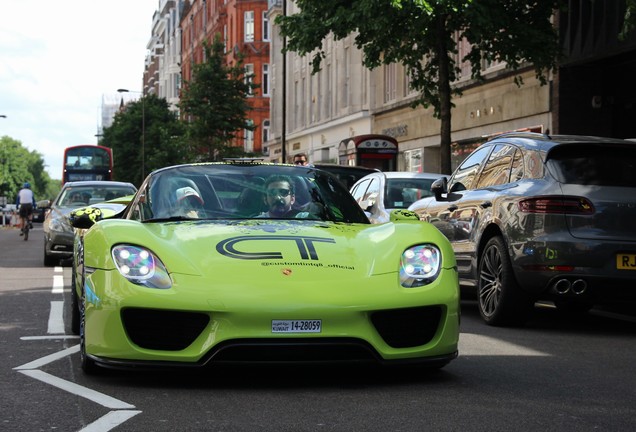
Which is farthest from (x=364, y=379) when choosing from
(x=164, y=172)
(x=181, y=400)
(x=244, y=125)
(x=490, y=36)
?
(x=244, y=125)

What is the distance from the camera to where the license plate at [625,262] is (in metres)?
10.0

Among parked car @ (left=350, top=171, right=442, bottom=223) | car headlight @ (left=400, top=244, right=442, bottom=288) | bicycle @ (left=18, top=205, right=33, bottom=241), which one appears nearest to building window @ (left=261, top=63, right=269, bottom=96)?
bicycle @ (left=18, top=205, right=33, bottom=241)

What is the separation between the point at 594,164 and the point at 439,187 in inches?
70.7

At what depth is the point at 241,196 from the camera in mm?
7773

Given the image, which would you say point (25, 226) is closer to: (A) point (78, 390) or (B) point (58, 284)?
(B) point (58, 284)

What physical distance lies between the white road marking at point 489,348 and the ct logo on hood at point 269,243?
1891 millimetres

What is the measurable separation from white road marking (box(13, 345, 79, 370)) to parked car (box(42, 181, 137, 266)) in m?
11.6

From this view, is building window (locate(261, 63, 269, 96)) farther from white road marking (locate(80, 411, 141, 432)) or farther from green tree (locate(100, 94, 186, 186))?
white road marking (locate(80, 411, 141, 432))

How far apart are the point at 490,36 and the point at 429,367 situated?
1753 cm

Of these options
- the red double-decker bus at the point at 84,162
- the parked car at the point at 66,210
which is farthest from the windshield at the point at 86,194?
the red double-decker bus at the point at 84,162

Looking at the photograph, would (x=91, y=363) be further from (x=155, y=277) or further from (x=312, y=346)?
(x=312, y=346)

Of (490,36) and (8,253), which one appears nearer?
(490,36)

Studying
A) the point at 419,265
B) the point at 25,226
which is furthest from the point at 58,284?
the point at 25,226

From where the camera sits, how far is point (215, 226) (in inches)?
283
